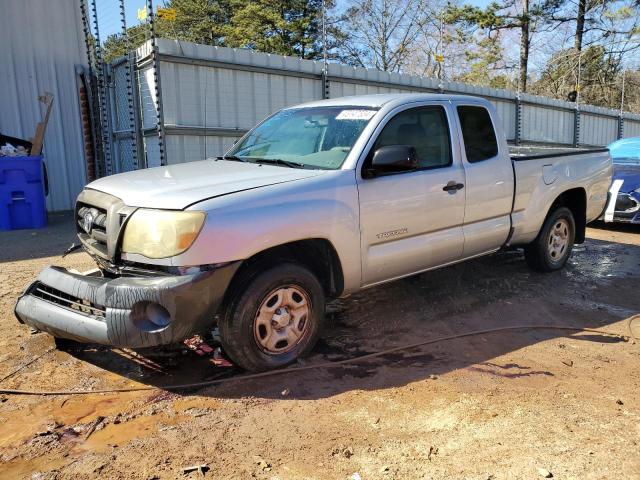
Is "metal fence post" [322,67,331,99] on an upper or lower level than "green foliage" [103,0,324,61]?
lower

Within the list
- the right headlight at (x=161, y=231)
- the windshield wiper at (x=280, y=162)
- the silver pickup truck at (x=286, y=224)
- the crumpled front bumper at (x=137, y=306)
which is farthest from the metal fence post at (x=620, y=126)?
the right headlight at (x=161, y=231)

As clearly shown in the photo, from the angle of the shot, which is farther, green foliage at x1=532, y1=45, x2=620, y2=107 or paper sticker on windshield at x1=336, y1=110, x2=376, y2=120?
green foliage at x1=532, y1=45, x2=620, y2=107

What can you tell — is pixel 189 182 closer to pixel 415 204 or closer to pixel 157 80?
pixel 415 204

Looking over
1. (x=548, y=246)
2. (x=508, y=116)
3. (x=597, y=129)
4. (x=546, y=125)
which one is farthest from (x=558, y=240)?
(x=597, y=129)

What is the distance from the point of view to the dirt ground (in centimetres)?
271

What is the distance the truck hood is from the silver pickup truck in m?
0.01

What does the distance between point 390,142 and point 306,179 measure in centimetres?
96

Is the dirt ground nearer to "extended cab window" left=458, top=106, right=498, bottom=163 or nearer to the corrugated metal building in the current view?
"extended cab window" left=458, top=106, right=498, bottom=163

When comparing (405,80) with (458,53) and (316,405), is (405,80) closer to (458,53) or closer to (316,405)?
(316,405)

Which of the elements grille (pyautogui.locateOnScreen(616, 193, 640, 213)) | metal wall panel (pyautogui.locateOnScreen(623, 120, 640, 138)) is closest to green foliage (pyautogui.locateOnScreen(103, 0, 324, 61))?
metal wall panel (pyautogui.locateOnScreen(623, 120, 640, 138))

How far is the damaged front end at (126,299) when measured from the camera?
10.3ft

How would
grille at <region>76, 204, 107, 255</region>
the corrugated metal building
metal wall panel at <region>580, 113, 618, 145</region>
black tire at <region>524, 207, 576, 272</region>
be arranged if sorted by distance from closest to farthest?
grille at <region>76, 204, 107, 255</region> < black tire at <region>524, 207, 576, 272</region> < the corrugated metal building < metal wall panel at <region>580, 113, 618, 145</region>

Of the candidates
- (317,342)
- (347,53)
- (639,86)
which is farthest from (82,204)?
(639,86)

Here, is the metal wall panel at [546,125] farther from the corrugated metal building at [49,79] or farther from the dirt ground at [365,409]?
the dirt ground at [365,409]
